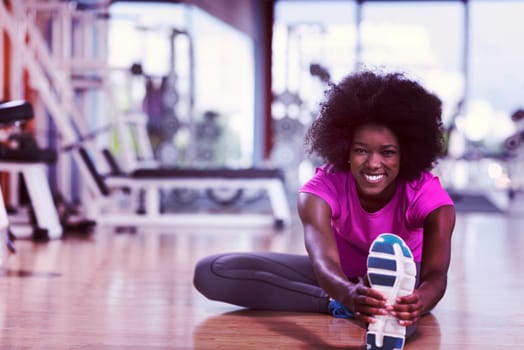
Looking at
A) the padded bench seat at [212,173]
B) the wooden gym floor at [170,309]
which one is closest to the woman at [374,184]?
the wooden gym floor at [170,309]

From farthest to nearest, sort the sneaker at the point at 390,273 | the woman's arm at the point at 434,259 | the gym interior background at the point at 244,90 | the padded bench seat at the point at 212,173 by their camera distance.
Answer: the gym interior background at the point at 244,90 < the padded bench seat at the point at 212,173 < the woman's arm at the point at 434,259 < the sneaker at the point at 390,273

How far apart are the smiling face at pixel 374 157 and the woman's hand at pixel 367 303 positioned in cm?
30

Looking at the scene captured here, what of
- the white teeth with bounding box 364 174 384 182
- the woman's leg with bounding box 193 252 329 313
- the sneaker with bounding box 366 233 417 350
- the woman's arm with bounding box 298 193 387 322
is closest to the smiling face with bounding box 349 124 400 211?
the white teeth with bounding box 364 174 384 182

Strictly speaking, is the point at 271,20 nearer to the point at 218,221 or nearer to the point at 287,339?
the point at 218,221

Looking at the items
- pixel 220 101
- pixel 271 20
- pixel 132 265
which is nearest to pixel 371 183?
pixel 132 265

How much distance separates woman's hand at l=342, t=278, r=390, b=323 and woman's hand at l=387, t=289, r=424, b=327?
0.05ft

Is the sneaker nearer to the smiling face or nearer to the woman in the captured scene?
the woman

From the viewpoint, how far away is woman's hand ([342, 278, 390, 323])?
51.0 inches

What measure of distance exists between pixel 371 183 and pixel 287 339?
40 cm

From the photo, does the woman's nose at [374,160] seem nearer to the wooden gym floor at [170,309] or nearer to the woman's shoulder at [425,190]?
the woman's shoulder at [425,190]

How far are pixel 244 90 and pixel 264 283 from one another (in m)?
7.14

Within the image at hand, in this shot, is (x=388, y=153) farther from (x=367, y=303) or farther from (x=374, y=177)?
(x=367, y=303)

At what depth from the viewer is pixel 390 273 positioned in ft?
4.20

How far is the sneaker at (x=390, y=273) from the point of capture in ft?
4.21
